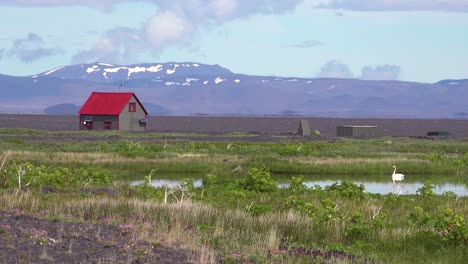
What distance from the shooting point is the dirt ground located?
14594mm

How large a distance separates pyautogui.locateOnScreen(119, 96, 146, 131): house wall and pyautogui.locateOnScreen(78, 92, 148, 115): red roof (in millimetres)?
950

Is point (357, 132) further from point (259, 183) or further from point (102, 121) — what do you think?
point (259, 183)

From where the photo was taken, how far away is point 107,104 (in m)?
102

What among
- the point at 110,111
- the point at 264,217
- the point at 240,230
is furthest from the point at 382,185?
the point at 110,111

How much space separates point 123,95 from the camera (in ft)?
333

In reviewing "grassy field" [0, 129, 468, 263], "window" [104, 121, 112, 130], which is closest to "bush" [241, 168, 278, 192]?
"grassy field" [0, 129, 468, 263]

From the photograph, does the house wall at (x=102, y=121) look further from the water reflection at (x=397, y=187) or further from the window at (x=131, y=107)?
the water reflection at (x=397, y=187)

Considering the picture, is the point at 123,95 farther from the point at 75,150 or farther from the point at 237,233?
the point at 237,233

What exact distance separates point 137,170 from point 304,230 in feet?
101

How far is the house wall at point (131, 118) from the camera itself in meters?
102

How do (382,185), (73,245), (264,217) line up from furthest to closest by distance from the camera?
(382,185)
(264,217)
(73,245)

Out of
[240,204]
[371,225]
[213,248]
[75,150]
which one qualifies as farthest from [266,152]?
[213,248]

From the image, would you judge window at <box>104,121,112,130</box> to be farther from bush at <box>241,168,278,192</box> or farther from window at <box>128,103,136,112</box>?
bush at <box>241,168,278,192</box>

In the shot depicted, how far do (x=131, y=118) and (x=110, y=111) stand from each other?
4.02 meters
